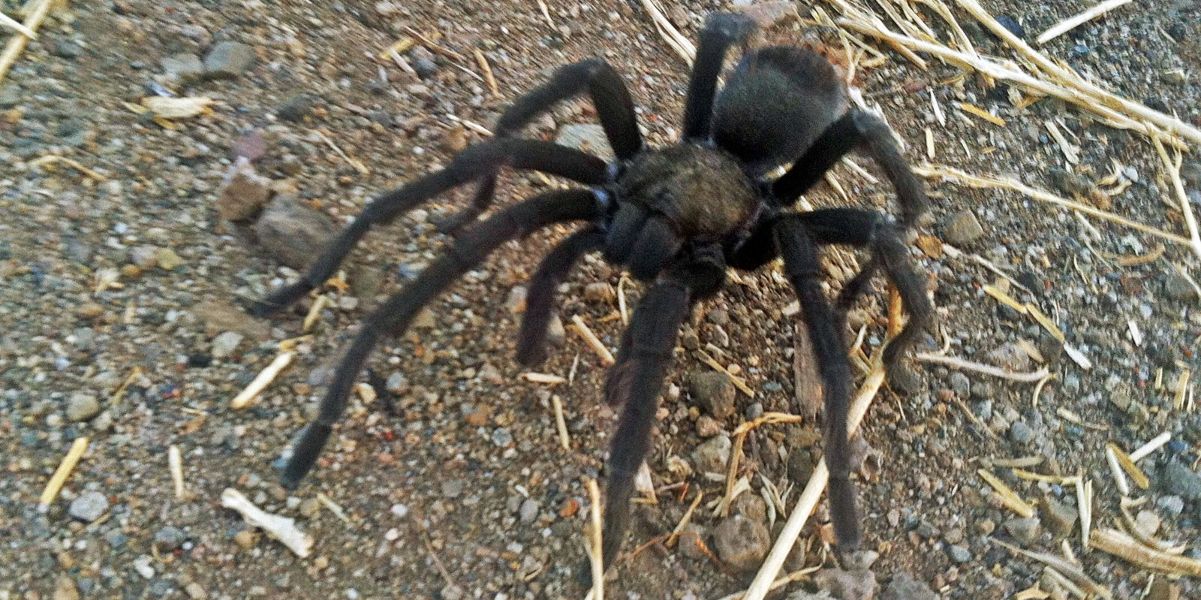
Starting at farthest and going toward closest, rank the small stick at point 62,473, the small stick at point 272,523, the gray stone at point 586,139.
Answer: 1. the gray stone at point 586,139
2. the small stick at point 272,523
3. the small stick at point 62,473

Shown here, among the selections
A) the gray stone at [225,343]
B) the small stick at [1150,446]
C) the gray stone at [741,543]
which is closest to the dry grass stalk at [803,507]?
the gray stone at [741,543]

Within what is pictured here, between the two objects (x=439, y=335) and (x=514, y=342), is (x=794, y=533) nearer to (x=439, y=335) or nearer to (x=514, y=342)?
(x=514, y=342)

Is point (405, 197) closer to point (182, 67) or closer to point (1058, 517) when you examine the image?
point (182, 67)

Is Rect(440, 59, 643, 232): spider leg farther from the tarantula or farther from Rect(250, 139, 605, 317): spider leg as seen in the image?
Rect(250, 139, 605, 317): spider leg

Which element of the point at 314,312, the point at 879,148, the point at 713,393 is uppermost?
the point at 879,148

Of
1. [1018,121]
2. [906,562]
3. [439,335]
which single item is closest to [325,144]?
[439,335]

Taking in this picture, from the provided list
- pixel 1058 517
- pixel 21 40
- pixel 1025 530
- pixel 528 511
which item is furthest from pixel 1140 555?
pixel 21 40

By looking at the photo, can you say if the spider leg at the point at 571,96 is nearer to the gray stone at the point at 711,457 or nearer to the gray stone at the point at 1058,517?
the gray stone at the point at 711,457
